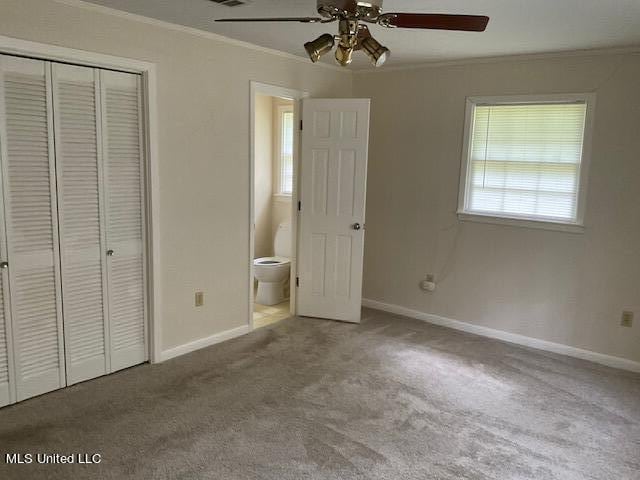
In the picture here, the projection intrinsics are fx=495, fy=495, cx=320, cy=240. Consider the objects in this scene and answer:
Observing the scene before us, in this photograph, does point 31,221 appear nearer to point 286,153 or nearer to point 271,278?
point 271,278

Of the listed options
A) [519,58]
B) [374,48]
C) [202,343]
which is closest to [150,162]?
[202,343]

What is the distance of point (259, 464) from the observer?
96.4 inches

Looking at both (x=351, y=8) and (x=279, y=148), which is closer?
(x=351, y=8)

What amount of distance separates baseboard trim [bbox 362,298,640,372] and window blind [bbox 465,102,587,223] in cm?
103

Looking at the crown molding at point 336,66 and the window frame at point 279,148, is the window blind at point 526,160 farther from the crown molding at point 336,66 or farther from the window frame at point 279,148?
the window frame at point 279,148

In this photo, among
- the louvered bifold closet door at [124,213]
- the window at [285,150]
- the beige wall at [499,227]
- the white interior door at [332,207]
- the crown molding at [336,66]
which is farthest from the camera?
the window at [285,150]

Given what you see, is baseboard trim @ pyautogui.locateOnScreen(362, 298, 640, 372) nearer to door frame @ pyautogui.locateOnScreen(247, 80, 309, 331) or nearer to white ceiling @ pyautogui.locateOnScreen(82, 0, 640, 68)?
door frame @ pyautogui.locateOnScreen(247, 80, 309, 331)

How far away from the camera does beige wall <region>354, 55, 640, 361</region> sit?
3.66 meters

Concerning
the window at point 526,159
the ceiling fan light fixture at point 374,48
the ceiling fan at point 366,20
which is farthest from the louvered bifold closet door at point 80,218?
the window at point 526,159

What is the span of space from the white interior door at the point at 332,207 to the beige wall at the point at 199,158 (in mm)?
546

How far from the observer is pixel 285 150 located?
574cm

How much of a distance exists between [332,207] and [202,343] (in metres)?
1.64

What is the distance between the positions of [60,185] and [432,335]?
3.12m

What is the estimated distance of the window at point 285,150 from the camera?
223 inches
